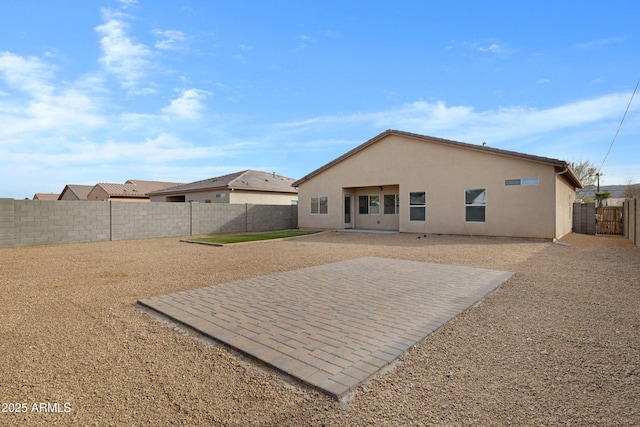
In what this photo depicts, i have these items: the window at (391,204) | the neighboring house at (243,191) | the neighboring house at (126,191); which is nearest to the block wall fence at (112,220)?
the neighboring house at (243,191)

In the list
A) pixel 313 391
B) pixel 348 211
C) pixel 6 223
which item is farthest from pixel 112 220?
pixel 313 391

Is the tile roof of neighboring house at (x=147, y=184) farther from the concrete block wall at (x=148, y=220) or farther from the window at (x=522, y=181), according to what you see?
the window at (x=522, y=181)

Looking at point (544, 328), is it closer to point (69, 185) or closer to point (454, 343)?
point (454, 343)

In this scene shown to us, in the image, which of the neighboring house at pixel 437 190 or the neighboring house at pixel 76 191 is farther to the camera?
the neighboring house at pixel 76 191

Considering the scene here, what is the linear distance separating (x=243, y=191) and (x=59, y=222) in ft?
39.9

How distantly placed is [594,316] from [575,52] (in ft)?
42.6

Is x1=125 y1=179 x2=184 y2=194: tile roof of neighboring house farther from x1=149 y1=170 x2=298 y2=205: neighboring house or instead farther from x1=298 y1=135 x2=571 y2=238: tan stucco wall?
x1=298 y1=135 x2=571 y2=238: tan stucco wall

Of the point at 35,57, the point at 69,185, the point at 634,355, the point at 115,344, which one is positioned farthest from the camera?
the point at 69,185

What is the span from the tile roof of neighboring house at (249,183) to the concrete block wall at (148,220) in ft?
18.7

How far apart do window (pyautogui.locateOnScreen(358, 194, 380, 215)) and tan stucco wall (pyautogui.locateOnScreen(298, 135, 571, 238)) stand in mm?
661

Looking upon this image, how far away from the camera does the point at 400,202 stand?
18.8 m

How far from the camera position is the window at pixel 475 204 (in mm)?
16000

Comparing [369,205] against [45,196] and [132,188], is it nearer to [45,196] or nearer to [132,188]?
[132,188]

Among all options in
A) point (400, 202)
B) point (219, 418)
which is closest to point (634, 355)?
point (219, 418)
